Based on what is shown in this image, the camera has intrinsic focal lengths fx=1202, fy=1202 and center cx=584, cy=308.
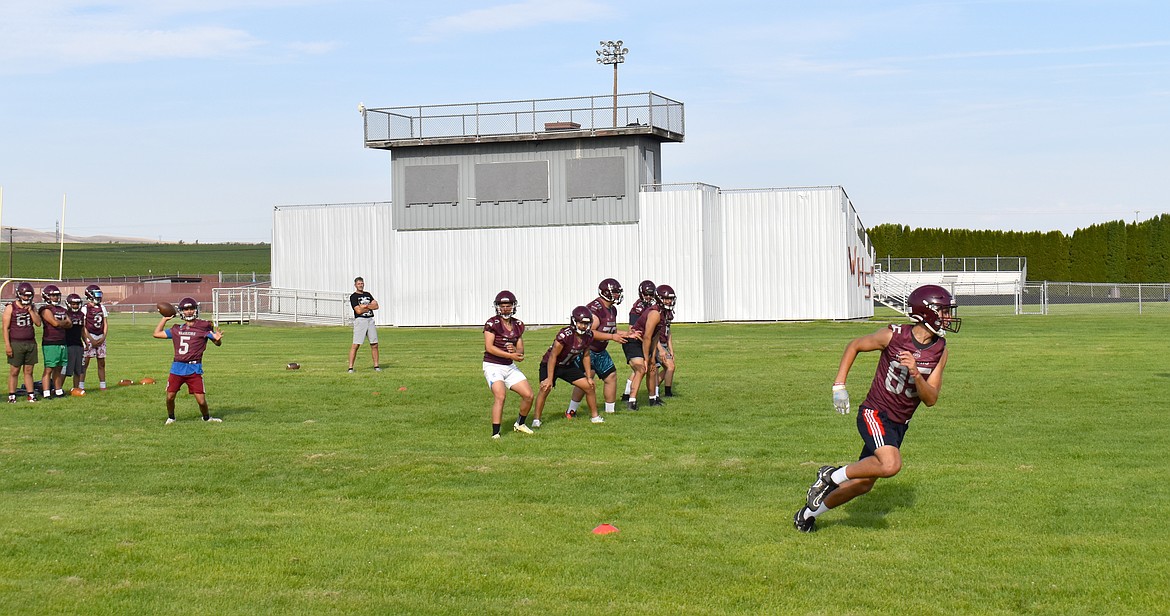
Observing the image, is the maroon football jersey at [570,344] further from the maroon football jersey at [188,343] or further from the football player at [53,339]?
the football player at [53,339]

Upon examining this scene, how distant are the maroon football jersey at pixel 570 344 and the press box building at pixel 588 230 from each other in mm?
31826

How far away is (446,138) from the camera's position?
49.3 m

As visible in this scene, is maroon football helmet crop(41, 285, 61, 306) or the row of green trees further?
the row of green trees

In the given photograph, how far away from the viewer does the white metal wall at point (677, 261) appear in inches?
1889

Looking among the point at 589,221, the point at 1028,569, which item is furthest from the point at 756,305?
the point at 1028,569

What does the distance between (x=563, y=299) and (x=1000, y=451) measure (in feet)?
119

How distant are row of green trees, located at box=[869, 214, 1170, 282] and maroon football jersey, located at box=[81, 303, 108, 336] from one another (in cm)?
7779

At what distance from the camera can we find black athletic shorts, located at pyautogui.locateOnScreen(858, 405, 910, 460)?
935cm

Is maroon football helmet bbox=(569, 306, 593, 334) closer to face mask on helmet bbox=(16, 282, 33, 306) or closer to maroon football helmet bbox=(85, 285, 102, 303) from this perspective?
face mask on helmet bbox=(16, 282, 33, 306)

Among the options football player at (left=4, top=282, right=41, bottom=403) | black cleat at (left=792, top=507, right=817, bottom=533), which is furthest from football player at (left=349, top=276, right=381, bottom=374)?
black cleat at (left=792, top=507, right=817, bottom=533)

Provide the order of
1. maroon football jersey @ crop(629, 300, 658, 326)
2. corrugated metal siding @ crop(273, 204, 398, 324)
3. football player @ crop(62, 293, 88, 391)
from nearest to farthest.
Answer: maroon football jersey @ crop(629, 300, 658, 326), football player @ crop(62, 293, 88, 391), corrugated metal siding @ crop(273, 204, 398, 324)

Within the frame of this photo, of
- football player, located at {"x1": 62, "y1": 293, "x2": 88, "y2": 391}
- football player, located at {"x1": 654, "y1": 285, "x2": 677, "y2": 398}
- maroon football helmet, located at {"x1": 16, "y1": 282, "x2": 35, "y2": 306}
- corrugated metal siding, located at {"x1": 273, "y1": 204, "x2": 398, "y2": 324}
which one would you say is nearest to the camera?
football player, located at {"x1": 654, "y1": 285, "x2": 677, "y2": 398}

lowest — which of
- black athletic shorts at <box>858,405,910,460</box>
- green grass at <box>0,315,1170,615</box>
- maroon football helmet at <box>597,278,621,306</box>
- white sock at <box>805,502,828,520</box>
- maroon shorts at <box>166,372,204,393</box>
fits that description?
green grass at <box>0,315,1170,615</box>

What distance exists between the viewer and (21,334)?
19578 mm
